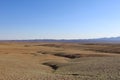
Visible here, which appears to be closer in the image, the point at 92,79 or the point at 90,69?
the point at 92,79

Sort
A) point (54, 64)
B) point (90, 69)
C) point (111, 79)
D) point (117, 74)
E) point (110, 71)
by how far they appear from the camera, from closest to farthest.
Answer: point (111, 79) → point (117, 74) → point (110, 71) → point (90, 69) → point (54, 64)

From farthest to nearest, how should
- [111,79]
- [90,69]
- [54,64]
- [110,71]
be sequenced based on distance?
[54,64]
[90,69]
[110,71]
[111,79]

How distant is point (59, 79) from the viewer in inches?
733

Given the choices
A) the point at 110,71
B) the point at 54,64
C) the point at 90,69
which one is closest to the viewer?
the point at 110,71

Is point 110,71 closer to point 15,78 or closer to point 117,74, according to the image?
point 117,74

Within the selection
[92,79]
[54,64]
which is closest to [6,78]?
[92,79]

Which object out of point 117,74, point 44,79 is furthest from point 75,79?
point 117,74

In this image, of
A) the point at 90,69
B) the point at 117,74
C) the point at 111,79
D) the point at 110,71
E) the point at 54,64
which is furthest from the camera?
the point at 54,64

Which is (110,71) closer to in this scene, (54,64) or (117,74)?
(117,74)

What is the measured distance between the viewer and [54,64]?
29.7 metres

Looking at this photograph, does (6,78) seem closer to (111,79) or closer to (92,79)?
(92,79)

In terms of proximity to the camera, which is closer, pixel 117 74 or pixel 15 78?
pixel 15 78

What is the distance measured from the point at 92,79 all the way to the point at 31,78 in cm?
487

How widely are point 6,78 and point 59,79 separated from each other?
4.17 m
